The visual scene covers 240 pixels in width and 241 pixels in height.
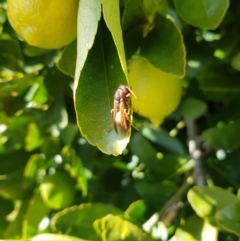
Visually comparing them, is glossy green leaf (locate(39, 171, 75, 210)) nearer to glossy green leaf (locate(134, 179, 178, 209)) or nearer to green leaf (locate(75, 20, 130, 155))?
glossy green leaf (locate(134, 179, 178, 209))

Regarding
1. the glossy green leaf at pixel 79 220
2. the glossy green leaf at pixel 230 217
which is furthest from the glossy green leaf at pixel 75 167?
the glossy green leaf at pixel 230 217

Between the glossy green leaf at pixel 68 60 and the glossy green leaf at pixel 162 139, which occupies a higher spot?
the glossy green leaf at pixel 68 60

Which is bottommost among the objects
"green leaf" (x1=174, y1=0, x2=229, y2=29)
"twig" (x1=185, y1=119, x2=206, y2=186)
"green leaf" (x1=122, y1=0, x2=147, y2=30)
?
"twig" (x1=185, y1=119, x2=206, y2=186)

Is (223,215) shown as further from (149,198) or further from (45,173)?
(45,173)

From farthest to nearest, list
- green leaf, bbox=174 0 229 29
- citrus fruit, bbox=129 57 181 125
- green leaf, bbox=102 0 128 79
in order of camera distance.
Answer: citrus fruit, bbox=129 57 181 125 < green leaf, bbox=174 0 229 29 < green leaf, bbox=102 0 128 79

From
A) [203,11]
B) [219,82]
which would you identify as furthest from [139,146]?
[203,11]

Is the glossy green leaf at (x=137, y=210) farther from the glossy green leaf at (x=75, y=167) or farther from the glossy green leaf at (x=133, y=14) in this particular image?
the glossy green leaf at (x=133, y=14)

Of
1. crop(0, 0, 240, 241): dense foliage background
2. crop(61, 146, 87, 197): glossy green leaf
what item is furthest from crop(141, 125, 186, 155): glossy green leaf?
crop(61, 146, 87, 197): glossy green leaf

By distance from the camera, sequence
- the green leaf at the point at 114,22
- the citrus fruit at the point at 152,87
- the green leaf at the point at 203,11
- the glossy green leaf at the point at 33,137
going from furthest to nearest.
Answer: the glossy green leaf at the point at 33,137 → the citrus fruit at the point at 152,87 → the green leaf at the point at 203,11 → the green leaf at the point at 114,22
